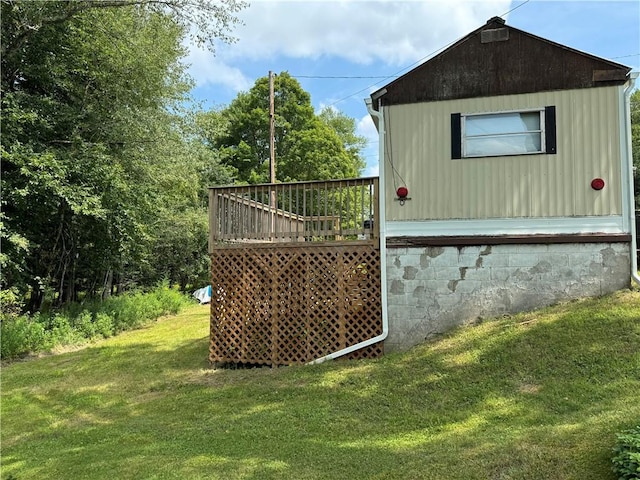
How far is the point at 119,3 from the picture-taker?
9.87 meters

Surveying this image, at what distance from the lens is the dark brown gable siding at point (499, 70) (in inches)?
254

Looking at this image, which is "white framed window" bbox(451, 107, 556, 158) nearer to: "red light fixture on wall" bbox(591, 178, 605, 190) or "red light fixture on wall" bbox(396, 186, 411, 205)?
"red light fixture on wall" bbox(591, 178, 605, 190)

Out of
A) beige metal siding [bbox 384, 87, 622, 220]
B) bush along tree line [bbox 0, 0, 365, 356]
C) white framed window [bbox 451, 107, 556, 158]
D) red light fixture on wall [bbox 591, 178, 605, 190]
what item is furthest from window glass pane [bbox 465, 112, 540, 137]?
bush along tree line [bbox 0, 0, 365, 356]

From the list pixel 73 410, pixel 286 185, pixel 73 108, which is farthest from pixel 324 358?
pixel 73 108

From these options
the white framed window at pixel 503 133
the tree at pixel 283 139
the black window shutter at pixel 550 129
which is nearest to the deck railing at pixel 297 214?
the white framed window at pixel 503 133

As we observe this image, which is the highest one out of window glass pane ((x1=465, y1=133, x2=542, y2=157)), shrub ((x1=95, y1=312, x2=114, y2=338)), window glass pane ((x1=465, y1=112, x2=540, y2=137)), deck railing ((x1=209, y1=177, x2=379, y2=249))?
window glass pane ((x1=465, y1=112, x2=540, y2=137))

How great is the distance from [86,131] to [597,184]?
34.5ft

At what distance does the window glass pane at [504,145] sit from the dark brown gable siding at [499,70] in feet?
2.07

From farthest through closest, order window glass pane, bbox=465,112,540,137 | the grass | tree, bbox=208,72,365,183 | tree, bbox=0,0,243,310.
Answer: tree, bbox=208,72,365,183 → tree, bbox=0,0,243,310 → window glass pane, bbox=465,112,540,137 → the grass

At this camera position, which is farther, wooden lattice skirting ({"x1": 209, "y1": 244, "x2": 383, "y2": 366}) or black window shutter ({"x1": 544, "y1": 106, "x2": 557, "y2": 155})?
wooden lattice skirting ({"x1": 209, "y1": 244, "x2": 383, "y2": 366})

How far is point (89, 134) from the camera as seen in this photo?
11.2 m

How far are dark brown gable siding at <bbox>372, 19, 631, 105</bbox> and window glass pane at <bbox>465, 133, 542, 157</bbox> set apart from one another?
2.07ft

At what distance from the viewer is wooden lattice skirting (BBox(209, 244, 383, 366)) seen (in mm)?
7055

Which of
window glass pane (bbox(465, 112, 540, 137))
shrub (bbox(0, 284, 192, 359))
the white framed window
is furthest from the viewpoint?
shrub (bbox(0, 284, 192, 359))
